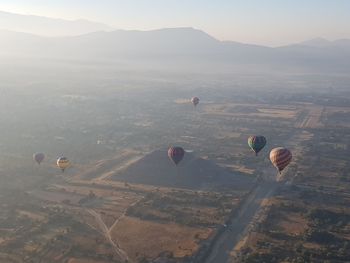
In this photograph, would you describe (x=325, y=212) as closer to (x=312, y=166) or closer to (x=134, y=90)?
(x=312, y=166)

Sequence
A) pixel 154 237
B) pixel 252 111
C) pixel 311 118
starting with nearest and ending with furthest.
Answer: pixel 154 237
pixel 311 118
pixel 252 111

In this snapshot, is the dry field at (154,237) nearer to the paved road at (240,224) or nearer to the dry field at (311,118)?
the paved road at (240,224)

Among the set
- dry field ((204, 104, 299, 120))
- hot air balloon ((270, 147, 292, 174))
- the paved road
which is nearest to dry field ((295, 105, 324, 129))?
dry field ((204, 104, 299, 120))

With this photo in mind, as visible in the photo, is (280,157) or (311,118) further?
(311,118)

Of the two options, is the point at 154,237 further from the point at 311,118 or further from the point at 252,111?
the point at 252,111

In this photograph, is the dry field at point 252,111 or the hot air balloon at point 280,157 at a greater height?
the hot air balloon at point 280,157

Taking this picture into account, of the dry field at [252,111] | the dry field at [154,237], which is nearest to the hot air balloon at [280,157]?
the dry field at [154,237]

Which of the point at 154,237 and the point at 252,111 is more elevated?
the point at 154,237

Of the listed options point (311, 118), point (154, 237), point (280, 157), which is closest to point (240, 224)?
point (154, 237)

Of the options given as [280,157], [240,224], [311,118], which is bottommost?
[311,118]

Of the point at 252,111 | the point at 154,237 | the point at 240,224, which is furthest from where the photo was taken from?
the point at 252,111
